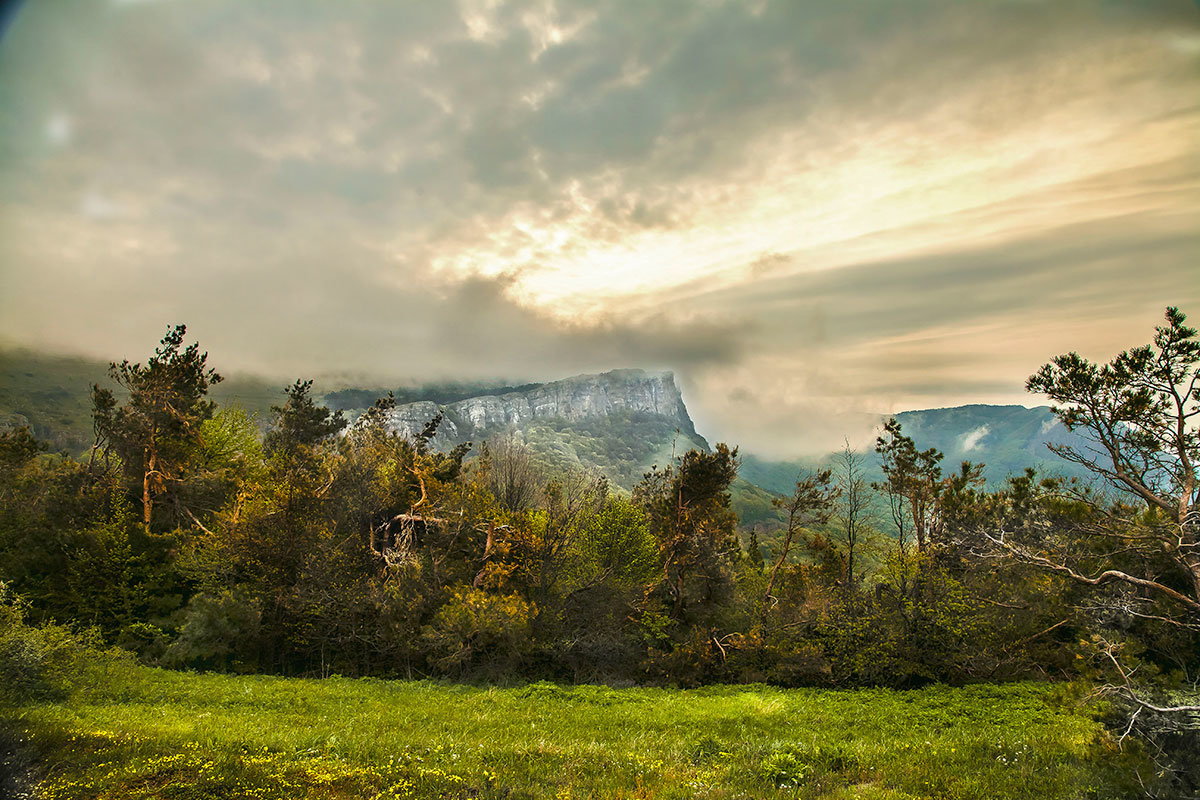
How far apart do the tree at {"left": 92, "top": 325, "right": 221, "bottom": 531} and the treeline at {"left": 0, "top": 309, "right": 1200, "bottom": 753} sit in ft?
0.53

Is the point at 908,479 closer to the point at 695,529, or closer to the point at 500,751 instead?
the point at 695,529

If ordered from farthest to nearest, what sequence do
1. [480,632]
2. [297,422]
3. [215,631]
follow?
[297,422]
[480,632]
[215,631]

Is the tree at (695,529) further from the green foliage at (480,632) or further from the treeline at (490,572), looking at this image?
the green foliage at (480,632)

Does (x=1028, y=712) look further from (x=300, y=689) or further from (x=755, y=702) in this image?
(x=300, y=689)

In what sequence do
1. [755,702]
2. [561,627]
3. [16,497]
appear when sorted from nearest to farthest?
[755,702]
[561,627]
[16,497]

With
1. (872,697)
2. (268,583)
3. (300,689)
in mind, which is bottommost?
(872,697)

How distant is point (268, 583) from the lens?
30922 mm

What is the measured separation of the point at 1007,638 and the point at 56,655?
4383cm

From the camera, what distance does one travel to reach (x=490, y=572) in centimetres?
3219

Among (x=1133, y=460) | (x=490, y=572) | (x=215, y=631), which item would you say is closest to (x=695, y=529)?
(x=490, y=572)

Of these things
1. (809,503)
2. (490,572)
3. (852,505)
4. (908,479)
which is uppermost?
(908,479)

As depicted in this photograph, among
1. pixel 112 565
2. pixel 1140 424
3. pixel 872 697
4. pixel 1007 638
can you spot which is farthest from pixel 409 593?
pixel 1007 638

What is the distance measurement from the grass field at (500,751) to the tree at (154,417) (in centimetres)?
2250

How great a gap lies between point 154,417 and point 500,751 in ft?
132
